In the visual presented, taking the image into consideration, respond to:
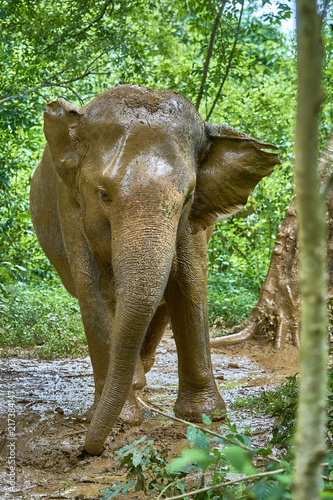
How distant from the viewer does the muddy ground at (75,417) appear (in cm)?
319

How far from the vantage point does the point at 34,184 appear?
5.96 metres

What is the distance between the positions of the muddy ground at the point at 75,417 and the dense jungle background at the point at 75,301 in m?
0.01

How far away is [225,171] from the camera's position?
13.9 feet

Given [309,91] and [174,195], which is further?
[174,195]

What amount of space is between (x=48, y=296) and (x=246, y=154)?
591 centimetres

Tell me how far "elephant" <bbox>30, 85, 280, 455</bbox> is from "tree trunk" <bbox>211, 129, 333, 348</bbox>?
9.07 ft

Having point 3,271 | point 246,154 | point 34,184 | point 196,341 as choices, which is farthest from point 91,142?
point 3,271

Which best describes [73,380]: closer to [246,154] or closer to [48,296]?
[246,154]

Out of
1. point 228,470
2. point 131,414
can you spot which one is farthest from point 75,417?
point 228,470

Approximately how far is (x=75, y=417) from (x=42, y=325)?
3381 millimetres

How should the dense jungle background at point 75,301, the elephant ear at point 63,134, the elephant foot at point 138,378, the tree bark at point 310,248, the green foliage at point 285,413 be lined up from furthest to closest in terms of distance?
the elephant foot at point 138,378 < the elephant ear at point 63,134 < the dense jungle background at point 75,301 < the green foliage at point 285,413 < the tree bark at point 310,248

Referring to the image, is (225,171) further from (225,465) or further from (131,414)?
(225,465)

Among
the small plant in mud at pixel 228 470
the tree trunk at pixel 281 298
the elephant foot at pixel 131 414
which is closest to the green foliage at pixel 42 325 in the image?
the tree trunk at pixel 281 298

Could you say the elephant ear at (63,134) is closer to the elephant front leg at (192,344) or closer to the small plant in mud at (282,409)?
the elephant front leg at (192,344)
